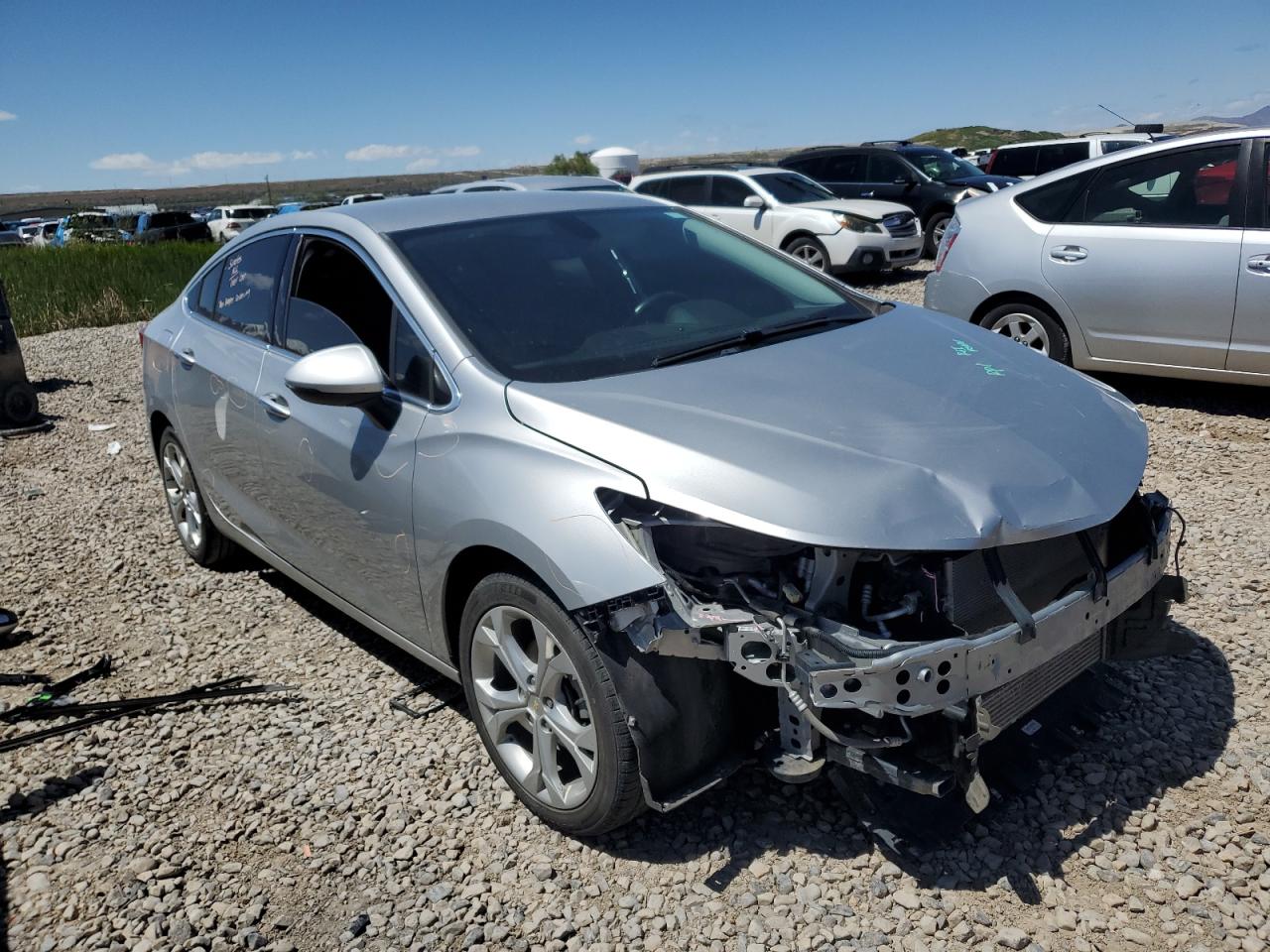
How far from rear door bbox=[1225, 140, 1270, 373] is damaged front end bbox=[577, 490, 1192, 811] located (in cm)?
405

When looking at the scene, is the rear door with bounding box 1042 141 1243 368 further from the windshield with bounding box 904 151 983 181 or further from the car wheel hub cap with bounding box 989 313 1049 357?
the windshield with bounding box 904 151 983 181

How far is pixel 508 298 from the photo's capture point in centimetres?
331

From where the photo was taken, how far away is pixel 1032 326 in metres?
6.81

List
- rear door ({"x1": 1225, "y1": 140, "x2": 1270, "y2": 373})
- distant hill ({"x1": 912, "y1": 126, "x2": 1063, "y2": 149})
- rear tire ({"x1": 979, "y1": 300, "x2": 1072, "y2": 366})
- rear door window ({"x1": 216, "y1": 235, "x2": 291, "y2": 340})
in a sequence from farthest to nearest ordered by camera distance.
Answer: distant hill ({"x1": 912, "y1": 126, "x2": 1063, "y2": 149}), rear tire ({"x1": 979, "y1": 300, "x2": 1072, "y2": 366}), rear door ({"x1": 1225, "y1": 140, "x2": 1270, "y2": 373}), rear door window ({"x1": 216, "y1": 235, "x2": 291, "y2": 340})

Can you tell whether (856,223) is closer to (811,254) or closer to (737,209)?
(811,254)

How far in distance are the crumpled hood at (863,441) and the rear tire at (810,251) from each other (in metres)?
10.4

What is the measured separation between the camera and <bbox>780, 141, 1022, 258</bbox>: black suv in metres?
15.3

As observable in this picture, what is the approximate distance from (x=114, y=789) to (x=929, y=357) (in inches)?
122

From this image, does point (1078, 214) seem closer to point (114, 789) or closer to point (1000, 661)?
point (1000, 661)

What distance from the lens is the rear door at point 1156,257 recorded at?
237 inches

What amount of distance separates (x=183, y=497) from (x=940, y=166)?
13684 mm

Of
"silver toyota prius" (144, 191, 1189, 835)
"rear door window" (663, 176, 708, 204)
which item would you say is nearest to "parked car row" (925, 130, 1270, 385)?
"silver toyota prius" (144, 191, 1189, 835)

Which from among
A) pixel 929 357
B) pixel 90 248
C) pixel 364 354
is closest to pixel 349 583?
pixel 364 354

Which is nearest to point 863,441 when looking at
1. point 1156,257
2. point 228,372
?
point 228,372
